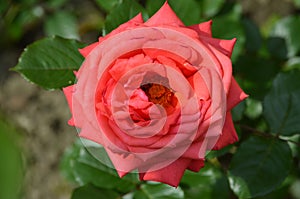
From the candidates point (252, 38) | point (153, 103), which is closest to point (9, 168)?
point (153, 103)

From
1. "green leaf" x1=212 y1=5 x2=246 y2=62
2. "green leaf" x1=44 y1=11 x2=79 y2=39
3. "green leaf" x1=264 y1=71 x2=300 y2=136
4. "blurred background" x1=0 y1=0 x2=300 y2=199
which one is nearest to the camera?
"green leaf" x1=264 y1=71 x2=300 y2=136

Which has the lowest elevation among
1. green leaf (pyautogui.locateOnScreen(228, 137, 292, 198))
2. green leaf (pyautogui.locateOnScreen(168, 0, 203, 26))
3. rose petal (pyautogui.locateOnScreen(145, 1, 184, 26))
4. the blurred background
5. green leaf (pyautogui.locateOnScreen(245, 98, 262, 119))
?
the blurred background

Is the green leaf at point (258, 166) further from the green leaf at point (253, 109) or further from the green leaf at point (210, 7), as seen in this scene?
the green leaf at point (210, 7)

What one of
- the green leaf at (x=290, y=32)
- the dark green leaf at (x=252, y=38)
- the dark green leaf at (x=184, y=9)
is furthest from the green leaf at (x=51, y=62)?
the green leaf at (x=290, y=32)

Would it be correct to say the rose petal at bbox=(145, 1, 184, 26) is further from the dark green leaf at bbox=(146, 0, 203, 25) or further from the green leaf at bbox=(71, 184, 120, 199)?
the green leaf at bbox=(71, 184, 120, 199)

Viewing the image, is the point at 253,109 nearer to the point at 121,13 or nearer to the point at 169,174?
the point at 121,13

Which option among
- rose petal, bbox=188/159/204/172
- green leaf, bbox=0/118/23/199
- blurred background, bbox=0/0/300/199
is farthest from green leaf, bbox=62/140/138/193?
green leaf, bbox=0/118/23/199
